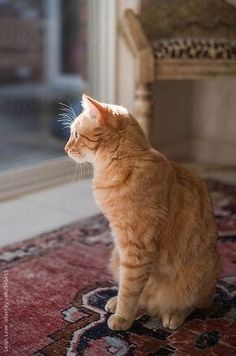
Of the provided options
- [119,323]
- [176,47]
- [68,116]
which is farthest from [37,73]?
[119,323]

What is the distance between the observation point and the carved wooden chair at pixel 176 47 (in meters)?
1.83

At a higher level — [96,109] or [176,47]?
[176,47]

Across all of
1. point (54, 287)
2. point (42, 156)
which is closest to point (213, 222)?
point (54, 287)

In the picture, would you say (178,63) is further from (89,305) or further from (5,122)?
(5,122)

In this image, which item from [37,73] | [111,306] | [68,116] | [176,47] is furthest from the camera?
[37,73]

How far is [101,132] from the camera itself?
1.04 m

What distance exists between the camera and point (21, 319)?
1.14m

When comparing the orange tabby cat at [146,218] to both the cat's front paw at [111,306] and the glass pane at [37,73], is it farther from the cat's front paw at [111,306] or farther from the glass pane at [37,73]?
the glass pane at [37,73]

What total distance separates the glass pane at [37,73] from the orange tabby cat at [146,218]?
3.82 ft

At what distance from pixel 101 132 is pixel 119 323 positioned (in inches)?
16.3

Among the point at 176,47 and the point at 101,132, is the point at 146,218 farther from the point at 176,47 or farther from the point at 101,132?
the point at 176,47

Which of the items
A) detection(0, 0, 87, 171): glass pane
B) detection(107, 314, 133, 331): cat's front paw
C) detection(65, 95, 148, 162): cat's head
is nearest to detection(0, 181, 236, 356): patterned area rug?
detection(107, 314, 133, 331): cat's front paw

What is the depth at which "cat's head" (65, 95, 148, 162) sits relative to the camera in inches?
40.9

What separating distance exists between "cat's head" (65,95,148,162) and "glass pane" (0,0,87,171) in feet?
3.71
